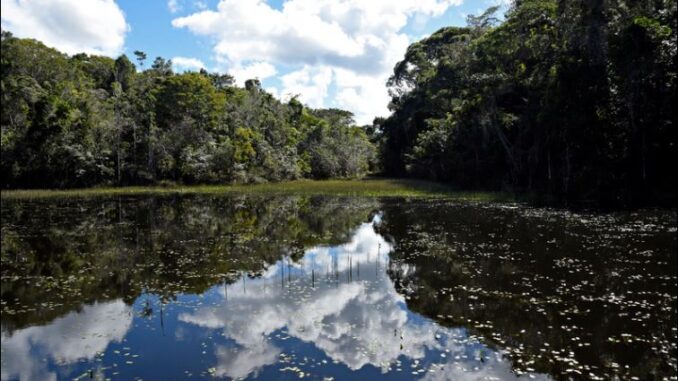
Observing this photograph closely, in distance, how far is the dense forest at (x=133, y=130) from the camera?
5062 cm

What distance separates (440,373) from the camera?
8461 mm

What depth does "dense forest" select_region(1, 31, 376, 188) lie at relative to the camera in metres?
50.6

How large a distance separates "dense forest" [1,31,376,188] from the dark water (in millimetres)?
30364

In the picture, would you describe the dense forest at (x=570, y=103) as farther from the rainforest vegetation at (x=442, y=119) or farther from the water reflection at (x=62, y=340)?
the water reflection at (x=62, y=340)

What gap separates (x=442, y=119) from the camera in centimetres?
5684

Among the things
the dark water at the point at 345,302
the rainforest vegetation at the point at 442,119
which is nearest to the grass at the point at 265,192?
the rainforest vegetation at the point at 442,119

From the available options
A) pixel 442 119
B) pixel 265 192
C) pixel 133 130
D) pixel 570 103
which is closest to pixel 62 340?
pixel 570 103

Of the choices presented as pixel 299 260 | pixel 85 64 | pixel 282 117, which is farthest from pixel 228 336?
pixel 85 64

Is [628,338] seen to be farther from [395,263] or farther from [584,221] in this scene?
[584,221]

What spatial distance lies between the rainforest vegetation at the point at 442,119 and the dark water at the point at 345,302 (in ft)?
31.9

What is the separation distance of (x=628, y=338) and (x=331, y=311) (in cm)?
614

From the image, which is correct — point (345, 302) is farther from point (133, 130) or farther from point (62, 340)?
point (133, 130)

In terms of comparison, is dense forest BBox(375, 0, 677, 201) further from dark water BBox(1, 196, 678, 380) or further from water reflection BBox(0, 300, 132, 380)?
water reflection BBox(0, 300, 132, 380)

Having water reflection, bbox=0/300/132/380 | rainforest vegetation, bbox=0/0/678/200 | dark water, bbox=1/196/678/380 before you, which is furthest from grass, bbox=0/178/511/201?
water reflection, bbox=0/300/132/380
